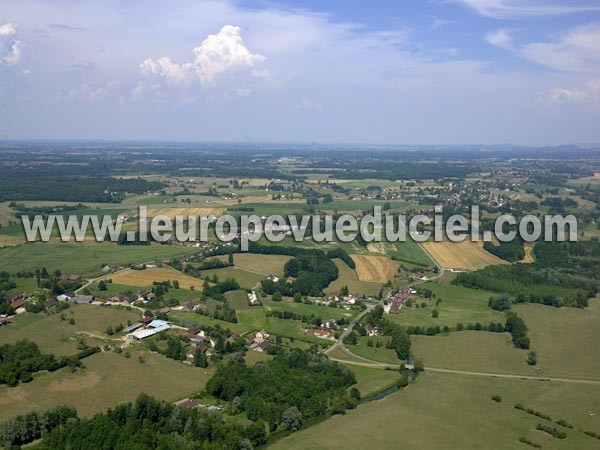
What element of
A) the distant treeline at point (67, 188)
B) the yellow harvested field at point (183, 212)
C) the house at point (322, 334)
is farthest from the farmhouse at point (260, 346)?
the distant treeline at point (67, 188)

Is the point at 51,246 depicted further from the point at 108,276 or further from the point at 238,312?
the point at 238,312

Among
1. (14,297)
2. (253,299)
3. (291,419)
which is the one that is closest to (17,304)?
(14,297)

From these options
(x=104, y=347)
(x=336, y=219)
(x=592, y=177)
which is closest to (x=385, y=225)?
(x=336, y=219)

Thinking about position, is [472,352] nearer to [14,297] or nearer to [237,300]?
[237,300]

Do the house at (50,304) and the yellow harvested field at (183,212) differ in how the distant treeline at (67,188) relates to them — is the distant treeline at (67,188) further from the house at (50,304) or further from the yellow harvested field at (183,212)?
the house at (50,304)

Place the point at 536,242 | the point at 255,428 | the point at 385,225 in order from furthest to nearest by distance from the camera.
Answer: the point at 385,225, the point at 536,242, the point at 255,428

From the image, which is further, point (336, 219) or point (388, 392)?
point (336, 219)
